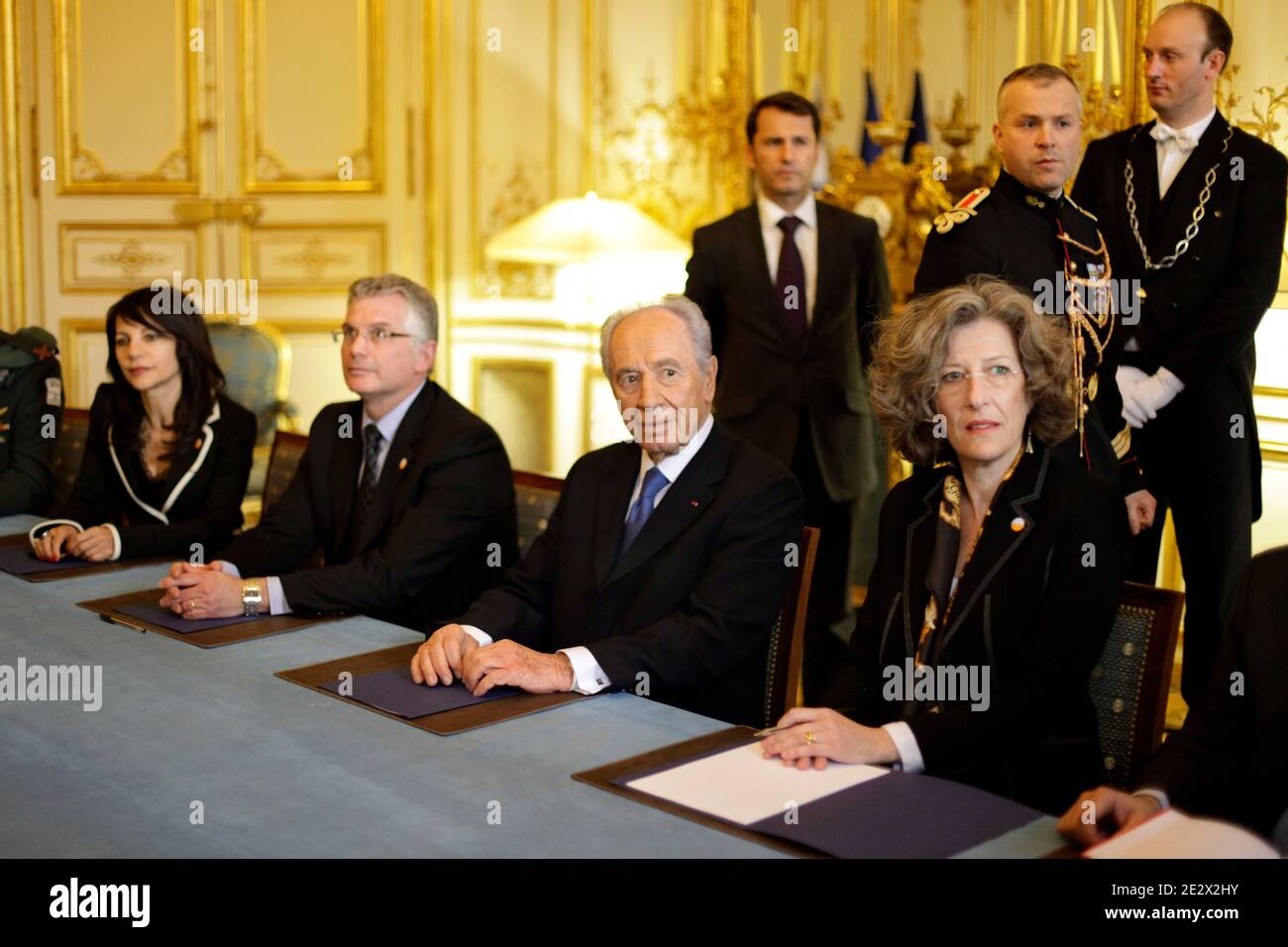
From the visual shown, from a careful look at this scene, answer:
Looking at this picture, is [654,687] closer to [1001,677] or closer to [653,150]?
[1001,677]

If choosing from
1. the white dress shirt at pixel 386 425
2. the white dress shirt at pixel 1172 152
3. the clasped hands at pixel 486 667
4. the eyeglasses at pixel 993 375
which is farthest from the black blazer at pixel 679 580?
the white dress shirt at pixel 1172 152

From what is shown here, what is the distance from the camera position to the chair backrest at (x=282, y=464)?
12.3 feet

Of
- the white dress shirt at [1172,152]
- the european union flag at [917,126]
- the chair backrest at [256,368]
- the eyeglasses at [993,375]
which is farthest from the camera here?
the chair backrest at [256,368]

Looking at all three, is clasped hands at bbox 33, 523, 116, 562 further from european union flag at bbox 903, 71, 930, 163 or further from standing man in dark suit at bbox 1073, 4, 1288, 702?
european union flag at bbox 903, 71, 930, 163

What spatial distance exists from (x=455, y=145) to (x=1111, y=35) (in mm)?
2994

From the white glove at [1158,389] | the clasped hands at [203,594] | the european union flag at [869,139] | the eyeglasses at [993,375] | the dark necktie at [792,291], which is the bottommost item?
the clasped hands at [203,594]

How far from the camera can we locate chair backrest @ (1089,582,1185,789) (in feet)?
6.79

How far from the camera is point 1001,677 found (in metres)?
2.11

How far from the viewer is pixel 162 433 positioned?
371 cm

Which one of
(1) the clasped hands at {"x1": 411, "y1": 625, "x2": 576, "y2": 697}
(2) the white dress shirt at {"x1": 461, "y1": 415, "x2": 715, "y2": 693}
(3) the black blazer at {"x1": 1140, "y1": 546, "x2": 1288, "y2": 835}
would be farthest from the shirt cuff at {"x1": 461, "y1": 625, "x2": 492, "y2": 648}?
(3) the black blazer at {"x1": 1140, "y1": 546, "x2": 1288, "y2": 835}

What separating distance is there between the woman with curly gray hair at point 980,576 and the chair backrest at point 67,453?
9.18ft

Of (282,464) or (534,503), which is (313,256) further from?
(534,503)

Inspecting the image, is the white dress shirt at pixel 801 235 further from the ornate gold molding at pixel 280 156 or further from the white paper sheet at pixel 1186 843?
the ornate gold molding at pixel 280 156
